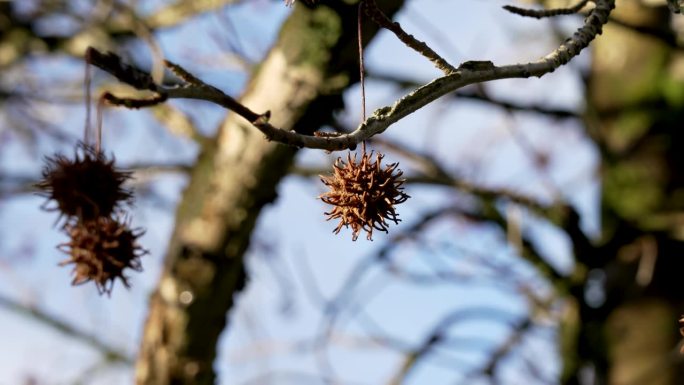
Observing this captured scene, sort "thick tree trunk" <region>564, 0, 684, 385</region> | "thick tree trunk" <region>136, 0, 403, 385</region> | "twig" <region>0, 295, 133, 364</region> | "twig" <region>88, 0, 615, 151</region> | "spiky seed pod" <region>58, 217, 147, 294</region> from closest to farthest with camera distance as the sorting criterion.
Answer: "twig" <region>88, 0, 615, 151</region>
"spiky seed pod" <region>58, 217, 147, 294</region>
"thick tree trunk" <region>136, 0, 403, 385</region>
"thick tree trunk" <region>564, 0, 684, 385</region>
"twig" <region>0, 295, 133, 364</region>

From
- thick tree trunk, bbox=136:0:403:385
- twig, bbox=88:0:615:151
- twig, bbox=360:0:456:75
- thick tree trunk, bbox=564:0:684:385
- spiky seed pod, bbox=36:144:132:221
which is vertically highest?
thick tree trunk, bbox=564:0:684:385

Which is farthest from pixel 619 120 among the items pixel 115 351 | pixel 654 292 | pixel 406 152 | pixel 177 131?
pixel 115 351

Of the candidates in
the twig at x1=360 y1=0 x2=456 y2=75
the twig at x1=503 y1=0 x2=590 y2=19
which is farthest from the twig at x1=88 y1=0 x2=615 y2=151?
the twig at x1=503 y1=0 x2=590 y2=19

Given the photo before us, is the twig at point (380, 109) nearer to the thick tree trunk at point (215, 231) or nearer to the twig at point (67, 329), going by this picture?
the thick tree trunk at point (215, 231)

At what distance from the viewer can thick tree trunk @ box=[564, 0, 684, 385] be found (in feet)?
12.8

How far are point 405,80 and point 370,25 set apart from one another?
6.87 ft

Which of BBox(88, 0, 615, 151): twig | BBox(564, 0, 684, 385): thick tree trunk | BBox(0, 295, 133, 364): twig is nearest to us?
BBox(88, 0, 615, 151): twig

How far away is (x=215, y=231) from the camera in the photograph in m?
2.77

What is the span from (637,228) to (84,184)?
3058mm

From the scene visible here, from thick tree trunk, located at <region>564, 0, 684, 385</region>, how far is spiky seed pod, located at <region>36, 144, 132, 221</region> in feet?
8.52

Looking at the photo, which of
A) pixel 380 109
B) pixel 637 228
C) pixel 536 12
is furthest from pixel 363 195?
pixel 637 228

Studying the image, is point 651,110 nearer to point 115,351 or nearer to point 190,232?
point 190,232

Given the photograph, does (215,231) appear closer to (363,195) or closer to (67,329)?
(363,195)

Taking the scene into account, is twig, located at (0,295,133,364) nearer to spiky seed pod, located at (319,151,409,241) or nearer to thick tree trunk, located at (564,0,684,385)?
thick tree trunk, located at (564,0,684,385)
